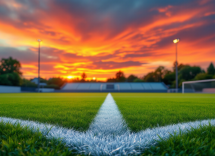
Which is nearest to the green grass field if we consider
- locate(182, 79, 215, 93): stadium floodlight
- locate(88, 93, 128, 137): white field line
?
locate(88, 93, 128, 137): white field line

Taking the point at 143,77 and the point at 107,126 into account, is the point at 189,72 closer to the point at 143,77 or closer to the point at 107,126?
the point at 143,77

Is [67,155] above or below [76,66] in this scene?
below

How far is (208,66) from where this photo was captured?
167ft

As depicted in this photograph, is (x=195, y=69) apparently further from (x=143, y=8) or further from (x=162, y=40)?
(x=143, y=8)

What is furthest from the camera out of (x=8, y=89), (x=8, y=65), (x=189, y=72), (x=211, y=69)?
(x=189, y=72)

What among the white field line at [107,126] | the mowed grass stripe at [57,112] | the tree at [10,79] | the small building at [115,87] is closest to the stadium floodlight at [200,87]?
the small building at [115,87]

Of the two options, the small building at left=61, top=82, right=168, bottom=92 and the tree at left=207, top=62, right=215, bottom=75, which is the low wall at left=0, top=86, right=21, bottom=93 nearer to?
the small building at left=61, top=82, right=168, bottom=92

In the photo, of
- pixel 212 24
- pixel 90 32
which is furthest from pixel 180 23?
pixel 90 32

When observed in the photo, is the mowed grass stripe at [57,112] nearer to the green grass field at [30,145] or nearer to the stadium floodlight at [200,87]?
the green grass field at [30,145]

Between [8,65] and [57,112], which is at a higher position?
[8,65]

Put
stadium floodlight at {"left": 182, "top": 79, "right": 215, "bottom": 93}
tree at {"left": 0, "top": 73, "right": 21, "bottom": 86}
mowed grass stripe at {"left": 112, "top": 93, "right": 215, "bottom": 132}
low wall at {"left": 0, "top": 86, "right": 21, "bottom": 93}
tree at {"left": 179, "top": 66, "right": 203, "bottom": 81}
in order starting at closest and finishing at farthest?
mowed grass stripe at {"left": 112, "top": 93, "right": 215, "bottom": 132} < stadium floodlight at {"left": 182, "top": 79, "right": 215, "bottom": 93} < low wall at {"left": 0, "top": 86, "right": 21, "bottom": 93} < tree at {"left": 0, "top": 73, "right": 21, "bottom": 86} < tree at {"left": 179, "top": 66, "right": 203, "bottom": 81}

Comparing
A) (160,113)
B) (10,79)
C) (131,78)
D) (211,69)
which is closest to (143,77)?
(131,78)

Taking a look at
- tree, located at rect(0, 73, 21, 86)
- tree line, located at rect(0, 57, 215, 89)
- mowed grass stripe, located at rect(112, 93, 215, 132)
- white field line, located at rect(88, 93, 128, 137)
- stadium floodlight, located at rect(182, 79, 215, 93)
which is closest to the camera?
white field line, located at rect(88, 93, 128, 137)

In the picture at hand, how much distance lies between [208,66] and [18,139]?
202ft
